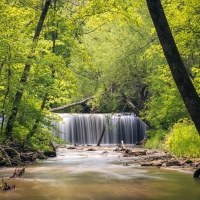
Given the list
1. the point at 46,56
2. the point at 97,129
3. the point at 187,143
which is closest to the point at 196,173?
the point at 187,143

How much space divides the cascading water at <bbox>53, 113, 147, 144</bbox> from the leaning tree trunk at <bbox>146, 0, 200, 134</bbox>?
25874mm

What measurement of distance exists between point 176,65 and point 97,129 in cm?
2712

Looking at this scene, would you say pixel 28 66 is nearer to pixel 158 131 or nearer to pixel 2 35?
pixel 2 35

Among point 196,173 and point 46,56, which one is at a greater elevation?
point 46,56

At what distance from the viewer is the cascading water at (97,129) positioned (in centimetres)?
3281

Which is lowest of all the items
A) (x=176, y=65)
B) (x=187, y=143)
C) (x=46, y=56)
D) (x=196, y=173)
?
(x=196, y=173)

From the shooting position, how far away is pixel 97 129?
1328 inches

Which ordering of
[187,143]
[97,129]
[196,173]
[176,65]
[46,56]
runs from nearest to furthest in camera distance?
[176,65] → [196,173] → [46,56] → [187,143] → [97,129]

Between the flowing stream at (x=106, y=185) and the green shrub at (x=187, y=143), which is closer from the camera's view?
the flowing stream at (x=106, y=185)

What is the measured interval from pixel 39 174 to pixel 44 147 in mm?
4689

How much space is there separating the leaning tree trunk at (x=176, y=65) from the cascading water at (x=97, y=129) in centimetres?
2587

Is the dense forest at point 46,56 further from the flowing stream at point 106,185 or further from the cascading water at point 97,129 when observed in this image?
the cascading water at point 97,129

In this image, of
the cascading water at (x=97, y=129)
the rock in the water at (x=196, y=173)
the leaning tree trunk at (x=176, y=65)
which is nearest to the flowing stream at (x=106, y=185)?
the rock in the water at (x=196, y=173)

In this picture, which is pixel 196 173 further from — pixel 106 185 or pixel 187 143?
pixel 187 143
